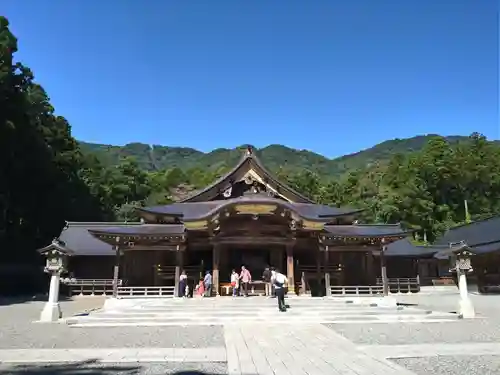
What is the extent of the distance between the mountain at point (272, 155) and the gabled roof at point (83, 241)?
107112 millimetres

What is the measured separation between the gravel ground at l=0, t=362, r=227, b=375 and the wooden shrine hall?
12602 mm

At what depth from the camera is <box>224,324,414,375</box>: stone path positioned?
20.9 ft

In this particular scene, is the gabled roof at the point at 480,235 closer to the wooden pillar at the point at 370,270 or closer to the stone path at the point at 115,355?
the wooden pillar at the point at 370,270

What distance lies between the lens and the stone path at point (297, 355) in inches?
251

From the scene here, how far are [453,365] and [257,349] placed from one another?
349 cm

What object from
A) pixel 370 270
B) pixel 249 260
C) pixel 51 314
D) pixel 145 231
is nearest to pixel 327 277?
pixel 249 260

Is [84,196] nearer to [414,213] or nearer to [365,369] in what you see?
[414,213]

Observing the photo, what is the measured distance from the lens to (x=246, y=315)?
1393cm

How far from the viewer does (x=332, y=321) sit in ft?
43.7

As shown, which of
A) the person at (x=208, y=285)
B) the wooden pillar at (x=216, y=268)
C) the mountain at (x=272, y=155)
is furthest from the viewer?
the mountain at (x=272, y=155)

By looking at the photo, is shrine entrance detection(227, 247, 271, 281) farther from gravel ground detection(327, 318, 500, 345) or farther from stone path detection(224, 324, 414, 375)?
stone path detection(224, 324, 414, 375)

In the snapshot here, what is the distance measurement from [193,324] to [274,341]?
14.9 ft

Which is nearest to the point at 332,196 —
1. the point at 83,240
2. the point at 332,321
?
the point at 83,240

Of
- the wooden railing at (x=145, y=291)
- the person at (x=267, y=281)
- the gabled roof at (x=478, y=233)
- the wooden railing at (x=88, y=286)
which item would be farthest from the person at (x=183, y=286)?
the gabled roof at (x=478, y=233)
